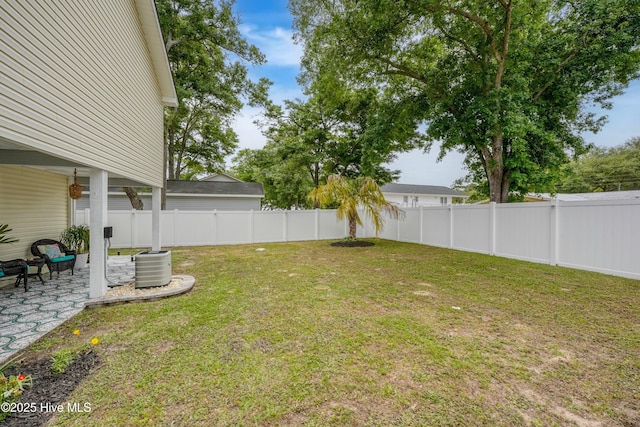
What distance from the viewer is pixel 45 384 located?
230 cm

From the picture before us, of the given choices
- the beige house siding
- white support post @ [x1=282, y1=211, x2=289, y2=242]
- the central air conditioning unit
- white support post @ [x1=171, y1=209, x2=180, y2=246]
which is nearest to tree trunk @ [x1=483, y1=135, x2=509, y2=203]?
white support post @ [x1=282, y1=211, x2=289, y2=242]

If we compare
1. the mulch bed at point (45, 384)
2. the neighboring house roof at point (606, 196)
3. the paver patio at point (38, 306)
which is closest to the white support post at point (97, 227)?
the paver patio at point (38, 306)

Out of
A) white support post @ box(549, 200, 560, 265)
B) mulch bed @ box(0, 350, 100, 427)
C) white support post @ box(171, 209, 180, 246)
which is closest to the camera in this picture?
mulch bed @ box(0, 350, 100, 427)

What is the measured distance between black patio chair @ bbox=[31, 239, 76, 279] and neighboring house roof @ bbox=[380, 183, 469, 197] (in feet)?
88.3

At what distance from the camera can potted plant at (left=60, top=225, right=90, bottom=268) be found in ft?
22.3

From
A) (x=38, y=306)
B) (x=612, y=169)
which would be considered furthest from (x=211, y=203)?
(x=612, y=169)

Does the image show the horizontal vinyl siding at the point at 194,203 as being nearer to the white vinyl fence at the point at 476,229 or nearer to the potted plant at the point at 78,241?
the white vinyl fence at the point at 476,229

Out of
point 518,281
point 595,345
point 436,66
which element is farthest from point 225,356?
point 436,66

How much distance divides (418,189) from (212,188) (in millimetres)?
23658

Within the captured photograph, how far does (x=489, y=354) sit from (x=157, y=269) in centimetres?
498

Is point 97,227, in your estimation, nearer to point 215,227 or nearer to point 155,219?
point 155,219

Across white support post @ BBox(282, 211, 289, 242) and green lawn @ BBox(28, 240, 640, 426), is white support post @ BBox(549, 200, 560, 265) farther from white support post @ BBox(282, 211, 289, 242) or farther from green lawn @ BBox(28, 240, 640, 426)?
white support post @ BBox(282, 211, 289, 242)

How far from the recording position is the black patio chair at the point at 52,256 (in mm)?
5586

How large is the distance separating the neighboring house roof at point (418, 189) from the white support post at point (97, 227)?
27.4 m
